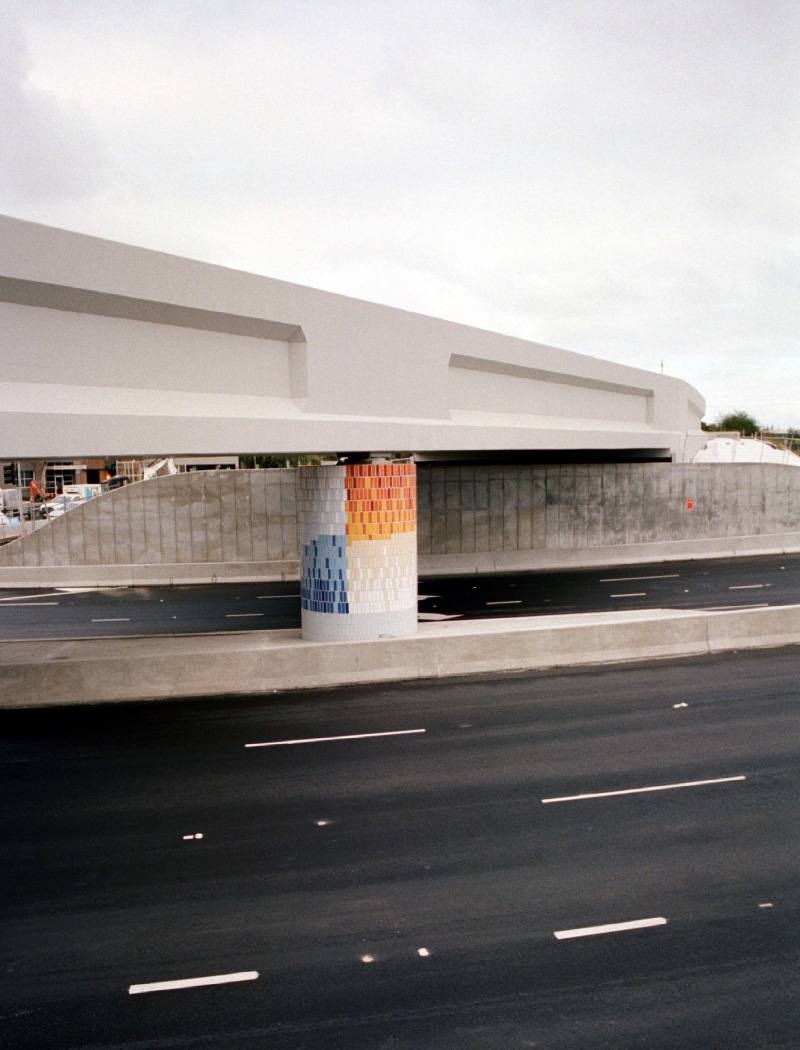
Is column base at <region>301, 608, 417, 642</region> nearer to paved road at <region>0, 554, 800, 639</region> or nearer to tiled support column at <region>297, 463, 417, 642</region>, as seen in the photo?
tiled support column at <region>297, 463, 417, 642</region>

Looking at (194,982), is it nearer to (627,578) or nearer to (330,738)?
(330,738)

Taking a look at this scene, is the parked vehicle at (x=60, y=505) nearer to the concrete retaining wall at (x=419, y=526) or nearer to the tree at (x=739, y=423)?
the concrete retaining wall at (x=419, y=526)

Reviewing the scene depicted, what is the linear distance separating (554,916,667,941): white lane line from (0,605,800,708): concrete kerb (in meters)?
8.13

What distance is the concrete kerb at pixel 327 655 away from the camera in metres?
13.7

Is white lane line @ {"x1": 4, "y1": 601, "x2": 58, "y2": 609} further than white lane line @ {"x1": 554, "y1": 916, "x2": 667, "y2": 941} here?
Yes

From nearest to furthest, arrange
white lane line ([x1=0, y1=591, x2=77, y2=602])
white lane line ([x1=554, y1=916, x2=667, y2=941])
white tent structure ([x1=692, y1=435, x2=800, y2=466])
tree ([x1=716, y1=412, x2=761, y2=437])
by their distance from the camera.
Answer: white lane line ([x1=554, y1=916, x2=667, y2=941]) → white lane line ([x1=0, y1=591, x2=77, y2=602]) → white tent structure ([x1=692, y1=435, x2=800, y2=466]) → tree ([x1=716, y1=412, x2=761, y2=437])

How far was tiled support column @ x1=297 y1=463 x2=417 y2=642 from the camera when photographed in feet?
50.2

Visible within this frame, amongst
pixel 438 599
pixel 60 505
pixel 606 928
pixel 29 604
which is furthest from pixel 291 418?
pixel 60 505

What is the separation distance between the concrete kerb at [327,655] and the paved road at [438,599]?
446 cm

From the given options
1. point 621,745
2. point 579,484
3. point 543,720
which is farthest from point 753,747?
point 579,484

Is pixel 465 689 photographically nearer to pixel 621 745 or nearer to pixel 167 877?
pixel 621 745

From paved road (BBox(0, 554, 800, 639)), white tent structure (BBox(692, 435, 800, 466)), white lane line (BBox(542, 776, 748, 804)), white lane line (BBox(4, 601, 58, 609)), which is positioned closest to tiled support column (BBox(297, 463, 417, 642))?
paved road (BBox(0, 554, 800, 639))

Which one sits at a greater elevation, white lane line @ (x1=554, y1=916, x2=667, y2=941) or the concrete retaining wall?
the concrete retaining wall

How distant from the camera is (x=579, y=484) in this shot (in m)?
30.8
